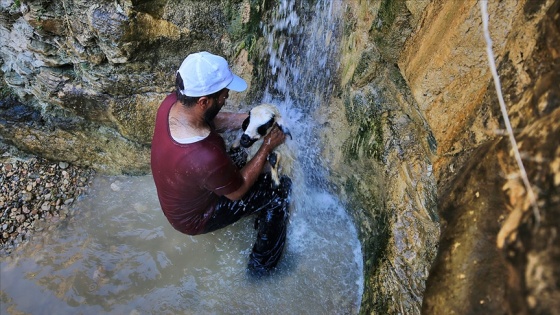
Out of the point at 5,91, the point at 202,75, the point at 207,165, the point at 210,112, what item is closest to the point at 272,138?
the point at 210,112

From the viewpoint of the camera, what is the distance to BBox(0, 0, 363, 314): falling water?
11.3ft

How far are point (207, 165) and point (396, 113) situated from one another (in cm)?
141

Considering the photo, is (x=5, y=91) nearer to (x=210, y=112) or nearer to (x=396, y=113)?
(x=210, y=112)

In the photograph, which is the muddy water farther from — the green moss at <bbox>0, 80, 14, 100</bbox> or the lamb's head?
the green moss at <bbox>0, 80, 14, 100</bbox>

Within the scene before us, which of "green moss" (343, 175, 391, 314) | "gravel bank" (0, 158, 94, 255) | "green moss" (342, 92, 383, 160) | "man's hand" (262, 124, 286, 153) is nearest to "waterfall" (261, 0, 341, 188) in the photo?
"green moss" (342, 92, 383, 160)

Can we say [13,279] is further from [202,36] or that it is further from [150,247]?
[202,36]

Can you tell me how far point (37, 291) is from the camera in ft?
11.7

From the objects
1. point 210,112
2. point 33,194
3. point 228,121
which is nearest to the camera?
point 210,112

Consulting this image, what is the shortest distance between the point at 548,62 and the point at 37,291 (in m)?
4.11

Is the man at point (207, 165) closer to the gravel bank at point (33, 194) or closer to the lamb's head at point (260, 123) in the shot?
the lamb's head at point (260, 123)

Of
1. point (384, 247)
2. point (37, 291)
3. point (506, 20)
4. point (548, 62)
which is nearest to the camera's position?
point (548, 62)

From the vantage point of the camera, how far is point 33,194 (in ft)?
14.0

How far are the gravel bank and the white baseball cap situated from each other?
2.39 m

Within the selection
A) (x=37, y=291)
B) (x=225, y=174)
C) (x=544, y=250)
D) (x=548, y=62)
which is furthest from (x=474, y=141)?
(x=37, y=291)
